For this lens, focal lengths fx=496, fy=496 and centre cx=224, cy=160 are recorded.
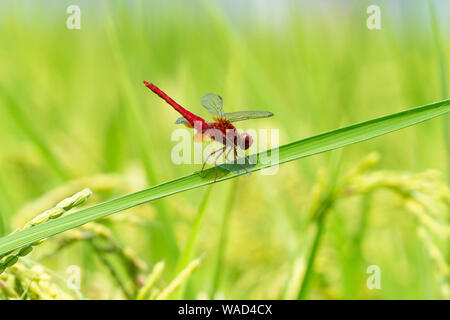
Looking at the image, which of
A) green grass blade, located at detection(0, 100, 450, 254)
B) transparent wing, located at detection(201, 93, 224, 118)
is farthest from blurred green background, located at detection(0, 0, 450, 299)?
transparent wing, located at detection(201, 93, 224, 118)

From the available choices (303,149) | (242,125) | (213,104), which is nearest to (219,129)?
(213,104)

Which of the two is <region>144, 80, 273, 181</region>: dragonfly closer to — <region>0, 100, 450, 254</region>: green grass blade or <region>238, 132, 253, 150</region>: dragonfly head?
<region>238, 132, 253, 150</region>: dragonfly head

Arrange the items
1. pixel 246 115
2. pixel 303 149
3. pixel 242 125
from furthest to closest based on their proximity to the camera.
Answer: pixel 242 125, pixel 246 115, pixel 303 149

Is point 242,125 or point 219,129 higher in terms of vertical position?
point 219,129

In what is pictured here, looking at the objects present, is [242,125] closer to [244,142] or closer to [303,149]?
[244,142]

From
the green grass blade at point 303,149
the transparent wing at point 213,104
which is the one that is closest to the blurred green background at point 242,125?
the green grass blade at point 303,149

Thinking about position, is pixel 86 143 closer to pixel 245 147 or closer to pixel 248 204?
pixel 248 204
